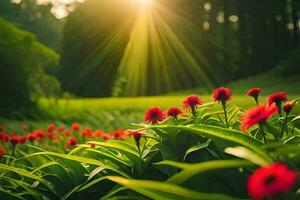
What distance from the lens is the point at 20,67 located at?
11758mm

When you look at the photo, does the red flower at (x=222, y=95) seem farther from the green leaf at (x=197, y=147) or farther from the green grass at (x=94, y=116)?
the green grass at (x=94, y=116)

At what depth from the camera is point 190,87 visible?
28.7 metres

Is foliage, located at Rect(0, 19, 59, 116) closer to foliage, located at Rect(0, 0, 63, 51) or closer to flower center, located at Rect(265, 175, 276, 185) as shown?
flower center, located at Rect(265, 175, 276, 185)

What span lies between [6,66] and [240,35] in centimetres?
2137

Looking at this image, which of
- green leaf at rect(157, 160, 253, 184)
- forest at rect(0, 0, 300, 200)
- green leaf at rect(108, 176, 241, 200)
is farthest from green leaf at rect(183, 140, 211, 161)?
forest at rect(0, 0, 300, 200)

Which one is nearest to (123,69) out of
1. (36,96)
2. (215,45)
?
(215,45)

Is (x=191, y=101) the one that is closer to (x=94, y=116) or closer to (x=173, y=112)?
(x=173, y=112)

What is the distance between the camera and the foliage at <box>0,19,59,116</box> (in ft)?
37.9

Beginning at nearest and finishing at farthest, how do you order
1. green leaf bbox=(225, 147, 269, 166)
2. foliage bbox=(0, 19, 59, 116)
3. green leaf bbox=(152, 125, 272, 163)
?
green leaf bbox=(225, 147, 269, 166)
green leaf bbox=(152, 125, 272, 163)
foliage bbox=(0, 19, 59, 116)

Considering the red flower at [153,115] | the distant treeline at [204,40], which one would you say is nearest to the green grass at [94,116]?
the red flower at [153,115]

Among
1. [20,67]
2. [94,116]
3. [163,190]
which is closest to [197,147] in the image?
[163,190]

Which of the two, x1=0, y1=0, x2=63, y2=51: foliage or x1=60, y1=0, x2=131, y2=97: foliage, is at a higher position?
x1=0, y1=0, x2=63, y2=51: foliage

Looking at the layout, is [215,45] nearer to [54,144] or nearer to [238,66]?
[238,66]

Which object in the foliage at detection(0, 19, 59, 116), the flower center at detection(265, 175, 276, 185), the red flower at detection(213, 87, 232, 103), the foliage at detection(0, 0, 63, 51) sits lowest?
the flower center at detection(265, 175, 276, 185)
